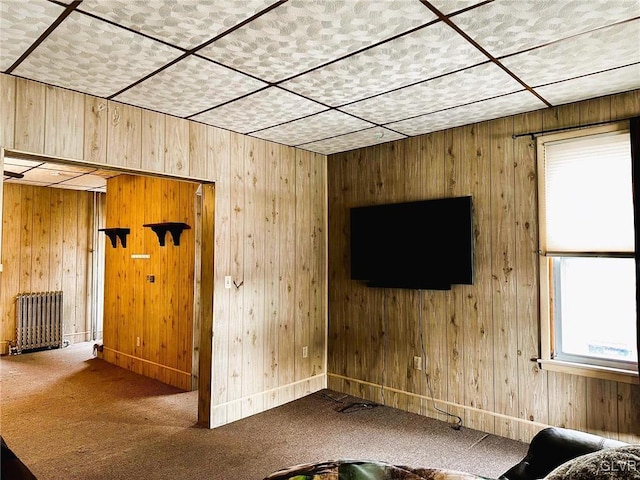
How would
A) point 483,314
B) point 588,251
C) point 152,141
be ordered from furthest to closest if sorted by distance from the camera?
point 483,314 < point 152,141 < point 588,251

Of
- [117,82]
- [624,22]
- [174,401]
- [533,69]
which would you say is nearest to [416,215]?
[533,69]

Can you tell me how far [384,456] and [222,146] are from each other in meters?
2.87

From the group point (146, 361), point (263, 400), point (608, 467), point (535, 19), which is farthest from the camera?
A: point (146, 361)

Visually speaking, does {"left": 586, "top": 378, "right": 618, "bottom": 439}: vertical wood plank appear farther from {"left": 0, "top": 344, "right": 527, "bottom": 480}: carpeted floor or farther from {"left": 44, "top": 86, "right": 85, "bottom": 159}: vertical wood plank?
{"left": 44, "top": 86, "right": 85, "bottom": 159}: vertical wood plank

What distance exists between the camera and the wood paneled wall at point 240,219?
9.45 feet

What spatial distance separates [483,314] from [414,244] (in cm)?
84

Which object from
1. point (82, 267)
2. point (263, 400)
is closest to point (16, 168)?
point (82, 267)

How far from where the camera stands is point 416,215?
3.95 m

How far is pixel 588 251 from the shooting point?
312cm

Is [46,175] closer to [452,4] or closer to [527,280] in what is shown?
[452,4]

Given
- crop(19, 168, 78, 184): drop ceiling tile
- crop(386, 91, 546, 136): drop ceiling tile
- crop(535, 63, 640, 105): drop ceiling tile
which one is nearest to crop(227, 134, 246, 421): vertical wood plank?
crop(386, 91, 546, 136): drop ceiling tile

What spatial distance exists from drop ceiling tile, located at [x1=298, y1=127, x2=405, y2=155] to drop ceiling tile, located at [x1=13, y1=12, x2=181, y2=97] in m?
1.97

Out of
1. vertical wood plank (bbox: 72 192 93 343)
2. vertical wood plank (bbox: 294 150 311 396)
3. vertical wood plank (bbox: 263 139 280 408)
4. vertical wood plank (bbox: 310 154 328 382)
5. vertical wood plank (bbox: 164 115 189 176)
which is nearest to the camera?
vertical wood plank (bbox: 164 115 189 176)

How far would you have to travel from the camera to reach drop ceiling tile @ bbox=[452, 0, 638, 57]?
76.4 inches
